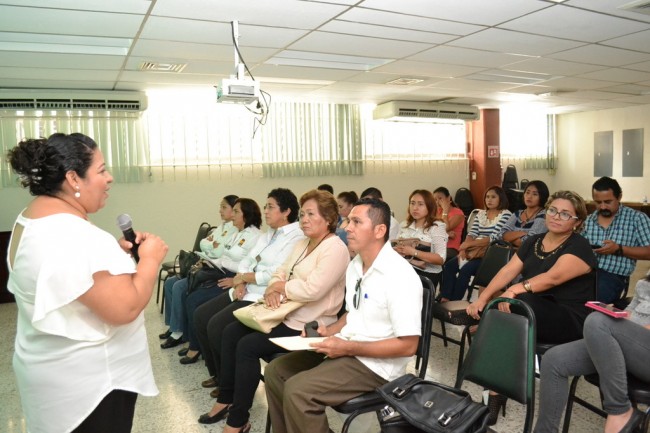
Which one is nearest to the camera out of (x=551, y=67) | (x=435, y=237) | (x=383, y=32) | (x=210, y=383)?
(x=210, y=383)

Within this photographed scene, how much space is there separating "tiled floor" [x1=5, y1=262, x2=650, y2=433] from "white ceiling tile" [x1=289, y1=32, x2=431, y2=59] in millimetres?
2539

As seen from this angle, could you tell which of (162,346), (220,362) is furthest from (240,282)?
(162,346)

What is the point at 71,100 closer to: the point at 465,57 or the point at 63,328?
the point at 465,57

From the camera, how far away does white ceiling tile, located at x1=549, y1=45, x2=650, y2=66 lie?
4727mm

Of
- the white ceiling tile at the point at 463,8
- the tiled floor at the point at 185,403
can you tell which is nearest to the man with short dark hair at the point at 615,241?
the tiled floor at the point at 185,403

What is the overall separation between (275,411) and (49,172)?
1453 millimetres

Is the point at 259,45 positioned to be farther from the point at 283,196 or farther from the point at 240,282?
the point at 240,282

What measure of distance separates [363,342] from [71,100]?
17.7 feet

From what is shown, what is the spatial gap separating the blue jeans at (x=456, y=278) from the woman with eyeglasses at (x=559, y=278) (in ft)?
5.53

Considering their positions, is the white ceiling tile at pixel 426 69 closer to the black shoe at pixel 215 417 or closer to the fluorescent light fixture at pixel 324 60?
the fluorescent light fixture at pixel 324 60

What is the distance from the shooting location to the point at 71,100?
19.7 feet

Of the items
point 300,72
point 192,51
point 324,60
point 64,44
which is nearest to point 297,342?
point 192,51

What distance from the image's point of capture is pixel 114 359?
1479mm

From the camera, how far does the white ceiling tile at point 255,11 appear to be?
10.6 ft
